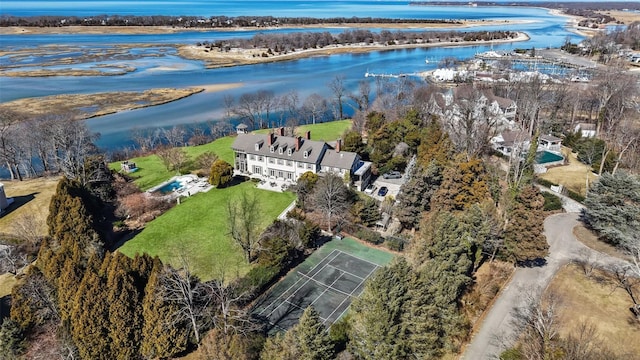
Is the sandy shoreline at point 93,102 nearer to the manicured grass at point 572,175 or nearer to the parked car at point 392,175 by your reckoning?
the parked car at point 392,175

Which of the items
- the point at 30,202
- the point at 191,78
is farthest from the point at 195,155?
the point at 191,78

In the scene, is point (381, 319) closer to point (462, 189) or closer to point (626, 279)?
point (462, 189)

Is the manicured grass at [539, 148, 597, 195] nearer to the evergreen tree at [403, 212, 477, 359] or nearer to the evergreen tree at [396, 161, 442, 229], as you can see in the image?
the evergreen tree at [396, 161, 442, 229]

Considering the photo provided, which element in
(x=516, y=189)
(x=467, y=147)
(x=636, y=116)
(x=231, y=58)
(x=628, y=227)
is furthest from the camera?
(x=231, y=58)

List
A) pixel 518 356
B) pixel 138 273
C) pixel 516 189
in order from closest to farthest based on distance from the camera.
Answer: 1. pixel 518 356
2. pixel 138 273
3. pixel 516 189

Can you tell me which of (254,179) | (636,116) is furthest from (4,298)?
(636,116)

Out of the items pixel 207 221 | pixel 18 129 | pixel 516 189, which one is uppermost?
pixel 18 129

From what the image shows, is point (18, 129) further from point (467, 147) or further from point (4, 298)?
point (467, 147)
